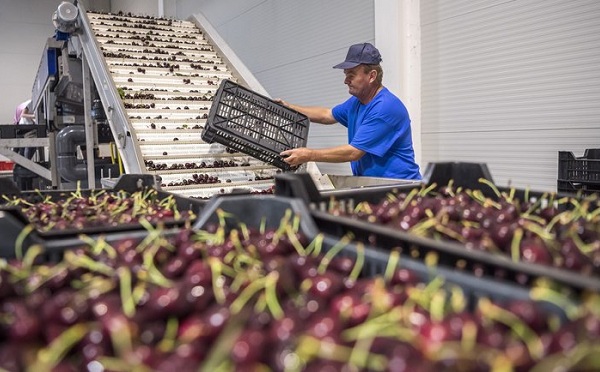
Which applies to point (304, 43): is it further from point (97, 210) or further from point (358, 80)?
point (97, 210)

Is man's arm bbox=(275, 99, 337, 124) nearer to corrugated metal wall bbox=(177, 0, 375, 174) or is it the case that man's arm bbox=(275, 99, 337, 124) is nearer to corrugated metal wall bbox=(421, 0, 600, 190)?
corrugated metal wall bbox=(421, 0, 600, 190)

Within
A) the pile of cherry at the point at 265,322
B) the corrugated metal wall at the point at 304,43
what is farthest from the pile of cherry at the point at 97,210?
the corrugated metal wall at the point at 304,43

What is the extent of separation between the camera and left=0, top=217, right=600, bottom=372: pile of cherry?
66cm

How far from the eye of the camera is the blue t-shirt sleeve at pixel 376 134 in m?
3.28

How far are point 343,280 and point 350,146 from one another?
93.8 inches

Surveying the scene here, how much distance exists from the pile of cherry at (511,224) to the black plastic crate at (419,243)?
0.07m

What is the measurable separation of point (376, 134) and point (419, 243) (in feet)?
7.41

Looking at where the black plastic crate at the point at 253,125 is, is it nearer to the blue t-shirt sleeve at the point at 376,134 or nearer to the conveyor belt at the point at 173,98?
the conveyor belt at the point at 173,98

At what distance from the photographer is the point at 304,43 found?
21.9 ft

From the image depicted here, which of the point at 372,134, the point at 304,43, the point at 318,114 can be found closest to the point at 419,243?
the point at 372,134

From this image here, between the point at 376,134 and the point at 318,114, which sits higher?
the point at 318,114

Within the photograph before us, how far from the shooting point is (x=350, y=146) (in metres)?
3.33

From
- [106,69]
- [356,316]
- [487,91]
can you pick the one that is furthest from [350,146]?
[106,69]

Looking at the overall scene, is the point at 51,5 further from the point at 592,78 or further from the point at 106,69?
the point at 592,78
